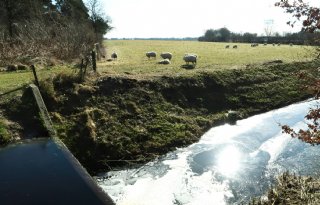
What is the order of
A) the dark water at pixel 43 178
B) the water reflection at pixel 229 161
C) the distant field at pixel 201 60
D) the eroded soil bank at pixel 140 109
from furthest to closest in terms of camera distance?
the distant field at pixel 201 60 → the eroded soil bank at pixel 140 109 → the water reflection at pixel 229 161 → the dark water at pixel 43 178

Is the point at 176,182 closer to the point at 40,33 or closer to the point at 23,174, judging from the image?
the point at 23,174

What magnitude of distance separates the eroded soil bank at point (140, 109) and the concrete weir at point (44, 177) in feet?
7.62

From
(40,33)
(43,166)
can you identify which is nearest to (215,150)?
(43,166)

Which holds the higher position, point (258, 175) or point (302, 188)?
point (302, 188)

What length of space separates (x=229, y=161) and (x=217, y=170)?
130cm

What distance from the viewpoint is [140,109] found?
22.3 metres

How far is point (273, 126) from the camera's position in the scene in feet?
78.2

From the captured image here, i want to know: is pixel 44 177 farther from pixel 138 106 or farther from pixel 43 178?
pixel 138 106

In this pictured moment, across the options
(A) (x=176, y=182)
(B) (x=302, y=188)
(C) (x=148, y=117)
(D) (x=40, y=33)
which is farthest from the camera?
(D) (x=40, y=33)

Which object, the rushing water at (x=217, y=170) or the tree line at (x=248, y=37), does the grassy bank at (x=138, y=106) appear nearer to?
the rushing water at (x=217, y=170)

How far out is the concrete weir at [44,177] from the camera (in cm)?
1130

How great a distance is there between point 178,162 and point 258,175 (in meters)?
3.87

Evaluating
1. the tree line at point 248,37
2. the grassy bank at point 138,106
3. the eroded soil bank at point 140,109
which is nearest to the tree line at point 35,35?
the grassy bank at point 138,106

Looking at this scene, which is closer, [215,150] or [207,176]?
[207,176]
